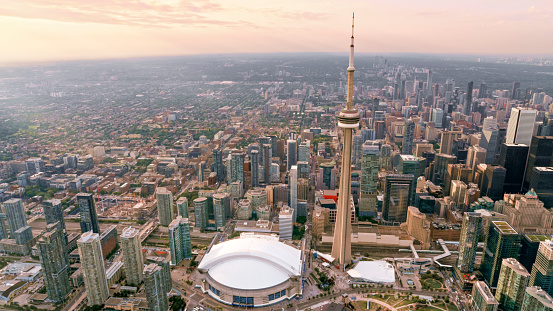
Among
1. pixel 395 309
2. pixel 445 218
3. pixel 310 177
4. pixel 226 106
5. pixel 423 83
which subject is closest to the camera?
pixel 395 309

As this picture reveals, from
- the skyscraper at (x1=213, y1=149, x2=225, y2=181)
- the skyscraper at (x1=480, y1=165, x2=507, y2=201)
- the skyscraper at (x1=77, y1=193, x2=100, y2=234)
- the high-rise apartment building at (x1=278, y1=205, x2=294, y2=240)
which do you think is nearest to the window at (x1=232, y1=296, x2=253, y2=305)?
the high-rise apartment building at (x1=278, y1=205, x2=294, y2=240)

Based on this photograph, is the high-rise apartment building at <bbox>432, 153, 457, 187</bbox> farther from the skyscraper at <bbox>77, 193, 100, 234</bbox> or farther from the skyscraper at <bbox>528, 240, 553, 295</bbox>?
the skyscraper at <bbox>77, 193, 100, 234</bbox>

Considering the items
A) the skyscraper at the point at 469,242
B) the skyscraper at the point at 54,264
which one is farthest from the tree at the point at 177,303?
the skyscraper at the point at 469,242

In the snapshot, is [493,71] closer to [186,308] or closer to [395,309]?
[395,309]

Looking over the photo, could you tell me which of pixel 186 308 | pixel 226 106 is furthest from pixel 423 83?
pixel 186 308

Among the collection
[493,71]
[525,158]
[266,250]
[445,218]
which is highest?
[493,71]

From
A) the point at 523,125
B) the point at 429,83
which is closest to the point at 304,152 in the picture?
the point at 523,125
